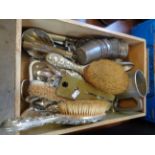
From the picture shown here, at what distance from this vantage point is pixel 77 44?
56 cm

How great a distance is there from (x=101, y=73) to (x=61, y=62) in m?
0.12

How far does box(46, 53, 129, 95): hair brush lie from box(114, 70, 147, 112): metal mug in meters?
0.02

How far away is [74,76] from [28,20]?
0.63 feet

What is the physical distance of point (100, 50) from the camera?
21.5 inches

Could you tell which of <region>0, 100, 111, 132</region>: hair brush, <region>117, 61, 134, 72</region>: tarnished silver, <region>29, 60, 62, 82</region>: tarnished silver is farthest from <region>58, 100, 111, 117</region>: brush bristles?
<region>117, 61, 134, 72</region>: tarnished silver

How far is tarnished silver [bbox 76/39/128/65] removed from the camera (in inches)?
20.5

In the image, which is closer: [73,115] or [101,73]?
[73,115]

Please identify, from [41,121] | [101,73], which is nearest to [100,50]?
[101,73]

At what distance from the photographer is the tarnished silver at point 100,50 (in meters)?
0.52

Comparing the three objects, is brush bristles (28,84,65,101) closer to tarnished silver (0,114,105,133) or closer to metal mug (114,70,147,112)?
tarnished silver (0,114,105,133)

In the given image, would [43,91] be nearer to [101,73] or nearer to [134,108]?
[101,73]
